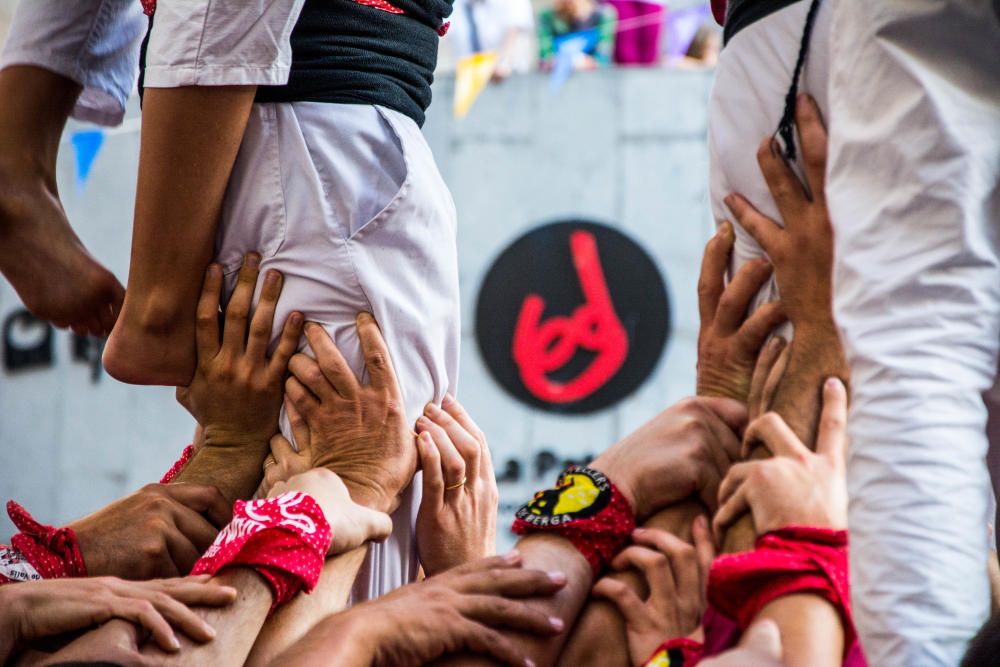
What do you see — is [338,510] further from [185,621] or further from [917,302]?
[917,302]

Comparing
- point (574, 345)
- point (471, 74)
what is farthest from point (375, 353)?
point (471, 74)

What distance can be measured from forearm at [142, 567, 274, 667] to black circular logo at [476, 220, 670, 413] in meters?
3.71

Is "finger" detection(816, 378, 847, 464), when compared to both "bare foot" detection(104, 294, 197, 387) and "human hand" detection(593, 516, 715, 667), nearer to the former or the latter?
"human hand" detection(593, 516, 715, 667)

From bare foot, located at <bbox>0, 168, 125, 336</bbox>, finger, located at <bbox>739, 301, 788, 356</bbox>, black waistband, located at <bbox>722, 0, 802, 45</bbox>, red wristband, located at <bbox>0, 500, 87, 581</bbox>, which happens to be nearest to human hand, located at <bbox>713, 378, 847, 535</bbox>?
finger, located at <bbox>739, 301, 788, 356</bbox>

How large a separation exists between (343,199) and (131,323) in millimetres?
300

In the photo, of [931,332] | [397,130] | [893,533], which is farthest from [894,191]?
[397,130]

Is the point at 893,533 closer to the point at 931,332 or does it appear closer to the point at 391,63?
the point at 931,332

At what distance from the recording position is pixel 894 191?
908 mm

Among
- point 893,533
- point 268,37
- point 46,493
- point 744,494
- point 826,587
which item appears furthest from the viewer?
point 46,493

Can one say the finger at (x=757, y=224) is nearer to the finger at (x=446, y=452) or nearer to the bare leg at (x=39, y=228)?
the finger at (x=446, y=452)

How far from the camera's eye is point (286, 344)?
4.63ft

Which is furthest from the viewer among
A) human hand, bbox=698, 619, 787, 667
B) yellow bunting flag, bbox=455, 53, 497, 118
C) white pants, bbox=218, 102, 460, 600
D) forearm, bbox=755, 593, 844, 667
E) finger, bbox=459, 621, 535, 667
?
yellow bunting flag, bbox=455, 53, 497, 118

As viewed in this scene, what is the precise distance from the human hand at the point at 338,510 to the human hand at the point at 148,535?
0.11 metres

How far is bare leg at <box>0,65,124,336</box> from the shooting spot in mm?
1627
